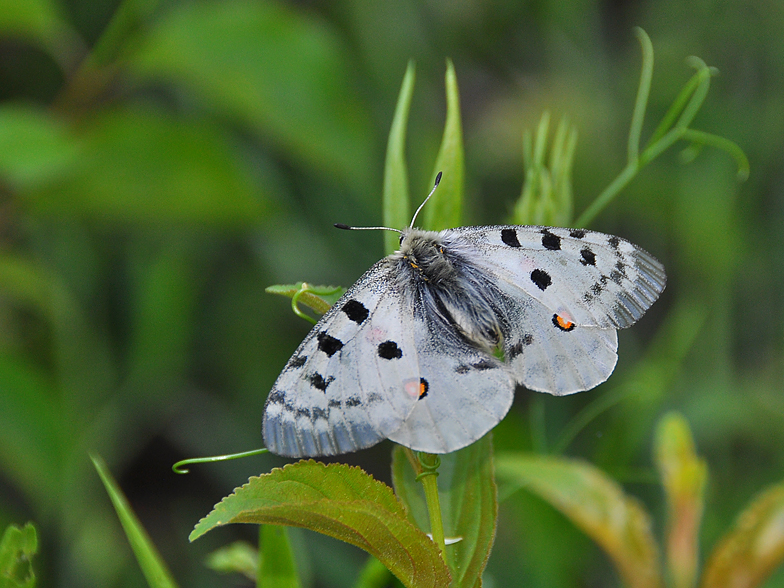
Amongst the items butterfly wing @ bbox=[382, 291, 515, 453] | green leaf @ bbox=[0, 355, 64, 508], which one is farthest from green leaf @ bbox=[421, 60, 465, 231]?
green leaf @ bbox=[0, 355, 64, 508]

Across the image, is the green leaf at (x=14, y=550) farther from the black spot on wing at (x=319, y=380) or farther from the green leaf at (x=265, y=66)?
the green leaf at (x=265, y=66)

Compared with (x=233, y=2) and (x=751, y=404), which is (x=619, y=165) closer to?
(x=751, y=404)

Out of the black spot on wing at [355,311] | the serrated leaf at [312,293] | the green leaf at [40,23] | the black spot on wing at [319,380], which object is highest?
the green leaf at [40,23]

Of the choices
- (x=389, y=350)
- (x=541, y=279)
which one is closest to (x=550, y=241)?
(x=541, y=279)

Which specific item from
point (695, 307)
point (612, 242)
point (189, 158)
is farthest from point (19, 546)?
point (695, 307)

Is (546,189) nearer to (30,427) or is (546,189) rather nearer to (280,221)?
(280,221)

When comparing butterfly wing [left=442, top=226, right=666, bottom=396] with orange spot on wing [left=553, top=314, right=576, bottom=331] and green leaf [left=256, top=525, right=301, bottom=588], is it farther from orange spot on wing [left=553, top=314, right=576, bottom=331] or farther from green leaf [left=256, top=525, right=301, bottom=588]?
green leaf [left=256, top=525, right=301, bottom=588]

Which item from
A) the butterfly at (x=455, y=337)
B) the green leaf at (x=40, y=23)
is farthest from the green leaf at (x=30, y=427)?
the butterfly at (x=455, y=337)
